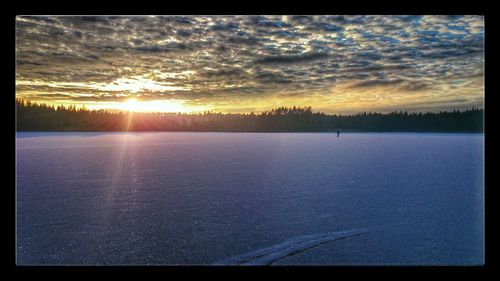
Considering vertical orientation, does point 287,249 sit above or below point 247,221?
below

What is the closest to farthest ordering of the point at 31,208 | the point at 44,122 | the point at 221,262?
the point at 221,262 < the point at 31,208 < the point at 44,122

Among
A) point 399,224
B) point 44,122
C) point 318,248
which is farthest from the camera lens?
point 44,122

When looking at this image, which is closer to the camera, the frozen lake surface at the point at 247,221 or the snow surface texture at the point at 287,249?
the snow surface texture at the point at 287,249

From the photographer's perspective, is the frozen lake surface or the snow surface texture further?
the frozen lake surface

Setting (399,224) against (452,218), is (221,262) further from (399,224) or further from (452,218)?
(452,218)

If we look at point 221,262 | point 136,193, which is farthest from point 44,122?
point 221,262

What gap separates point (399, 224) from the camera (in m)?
4.36

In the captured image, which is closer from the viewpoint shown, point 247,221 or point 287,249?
point 287,249

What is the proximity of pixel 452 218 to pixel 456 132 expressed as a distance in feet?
208
